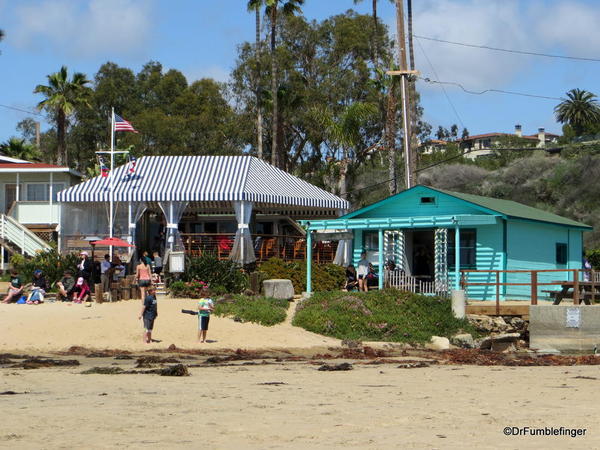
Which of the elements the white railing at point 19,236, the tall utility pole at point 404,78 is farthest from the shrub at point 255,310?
the white railing at point 19,236

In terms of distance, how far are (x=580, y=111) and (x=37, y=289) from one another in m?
67.0

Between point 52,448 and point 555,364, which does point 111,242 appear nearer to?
point 555,364

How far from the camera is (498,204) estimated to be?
107ft

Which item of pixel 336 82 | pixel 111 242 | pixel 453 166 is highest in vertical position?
pixel 336 82

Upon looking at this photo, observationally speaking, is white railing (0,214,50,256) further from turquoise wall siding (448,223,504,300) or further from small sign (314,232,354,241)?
turquoise wall siding (448,223,504,300)

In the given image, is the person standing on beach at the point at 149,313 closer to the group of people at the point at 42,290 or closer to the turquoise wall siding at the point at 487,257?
the group of people at the point at 42,290

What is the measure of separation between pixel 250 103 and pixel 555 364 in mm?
39197

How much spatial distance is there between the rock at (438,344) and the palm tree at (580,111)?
6375 cm

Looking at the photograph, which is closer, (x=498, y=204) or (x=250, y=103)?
(x=498, y=204)

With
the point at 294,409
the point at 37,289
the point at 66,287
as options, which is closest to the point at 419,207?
the point at 66,287

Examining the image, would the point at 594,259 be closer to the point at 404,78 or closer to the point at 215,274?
the point at 404,78

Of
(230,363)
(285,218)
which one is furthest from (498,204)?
(230,363)

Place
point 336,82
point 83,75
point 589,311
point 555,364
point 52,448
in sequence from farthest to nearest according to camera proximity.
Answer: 1. point 336,82
2. point 83,75
3. point 589,311
4. point 555,364
5. point 52,448

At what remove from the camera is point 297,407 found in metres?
13.6
